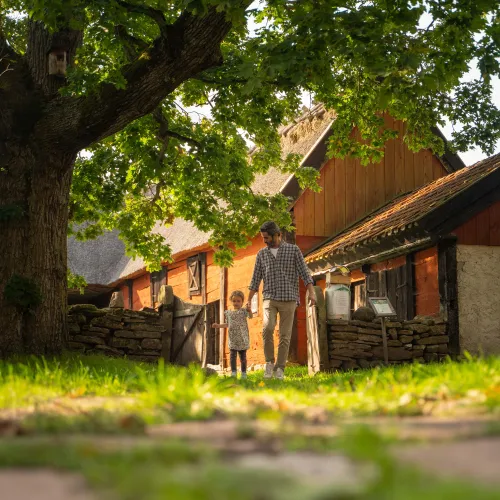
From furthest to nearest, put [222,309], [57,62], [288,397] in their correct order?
[222,309]
[57,62]
[288,397]

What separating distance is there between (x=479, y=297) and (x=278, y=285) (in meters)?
4.90

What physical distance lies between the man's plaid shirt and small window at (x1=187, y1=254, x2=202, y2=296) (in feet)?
40.6

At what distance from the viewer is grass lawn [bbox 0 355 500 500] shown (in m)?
2.20

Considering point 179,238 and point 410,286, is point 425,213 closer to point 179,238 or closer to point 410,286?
point 410,286

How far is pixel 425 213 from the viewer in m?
13.9

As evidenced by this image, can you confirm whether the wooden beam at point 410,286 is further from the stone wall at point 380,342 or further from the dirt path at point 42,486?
the dirt path at point 42,486

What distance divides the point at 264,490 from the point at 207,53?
8.18m

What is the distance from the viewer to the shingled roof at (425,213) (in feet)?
45.6

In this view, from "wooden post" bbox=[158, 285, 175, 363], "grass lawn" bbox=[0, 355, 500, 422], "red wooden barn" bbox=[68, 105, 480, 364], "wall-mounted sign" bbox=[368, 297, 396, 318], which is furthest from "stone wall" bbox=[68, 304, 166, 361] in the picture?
"grass lawn" bbox=[0, 355, 500, 422]

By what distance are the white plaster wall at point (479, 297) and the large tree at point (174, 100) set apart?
181 cm

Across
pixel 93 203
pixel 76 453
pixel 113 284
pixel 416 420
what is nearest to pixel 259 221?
pixel 93 203

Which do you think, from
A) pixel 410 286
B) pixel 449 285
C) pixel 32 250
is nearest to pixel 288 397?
pixel 32 250

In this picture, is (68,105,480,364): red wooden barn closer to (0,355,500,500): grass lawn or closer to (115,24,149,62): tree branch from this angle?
(115,24,149,62): tree branch

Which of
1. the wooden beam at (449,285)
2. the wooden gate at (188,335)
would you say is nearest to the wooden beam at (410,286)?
the wooden beam at (449,285)
